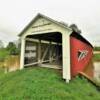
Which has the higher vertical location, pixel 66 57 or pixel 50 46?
pixel 50 46

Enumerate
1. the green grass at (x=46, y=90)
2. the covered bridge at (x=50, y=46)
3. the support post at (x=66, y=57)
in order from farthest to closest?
the covered bridge at (x=50, y=46), the support post at (x=66, y=57), the green grass at (x=46, y=90)

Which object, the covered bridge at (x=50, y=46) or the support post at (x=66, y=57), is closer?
the support post at (x=66, y=57)

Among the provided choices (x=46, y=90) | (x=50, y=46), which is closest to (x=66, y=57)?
(x=46, y=90)

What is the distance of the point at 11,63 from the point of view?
18.0 meters

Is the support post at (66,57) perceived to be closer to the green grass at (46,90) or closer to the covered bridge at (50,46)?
the covered bridge at (50,46)

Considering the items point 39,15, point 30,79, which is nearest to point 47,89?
point 30,79

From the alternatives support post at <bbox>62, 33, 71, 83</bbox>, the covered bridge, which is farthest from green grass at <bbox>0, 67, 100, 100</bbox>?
the covered bridge

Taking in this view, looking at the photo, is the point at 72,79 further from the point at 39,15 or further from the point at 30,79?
the point at 39,15

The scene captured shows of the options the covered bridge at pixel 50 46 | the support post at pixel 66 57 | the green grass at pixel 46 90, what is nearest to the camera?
the green grass at pixel 46 90

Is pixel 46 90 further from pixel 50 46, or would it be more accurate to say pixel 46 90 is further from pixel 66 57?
pixel 50 46

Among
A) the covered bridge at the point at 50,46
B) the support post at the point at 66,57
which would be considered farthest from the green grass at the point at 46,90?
the covered bridge at the point at 50,46

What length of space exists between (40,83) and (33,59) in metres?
4.82

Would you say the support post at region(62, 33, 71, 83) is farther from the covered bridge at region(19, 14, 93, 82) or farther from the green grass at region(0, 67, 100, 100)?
the green grass at region(0, 67, 100, 100)

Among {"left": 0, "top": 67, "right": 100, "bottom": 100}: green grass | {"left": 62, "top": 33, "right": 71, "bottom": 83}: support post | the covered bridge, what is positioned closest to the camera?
{"left": 0, "top": 67, "right": 100, "bottom": 100}: green grass
